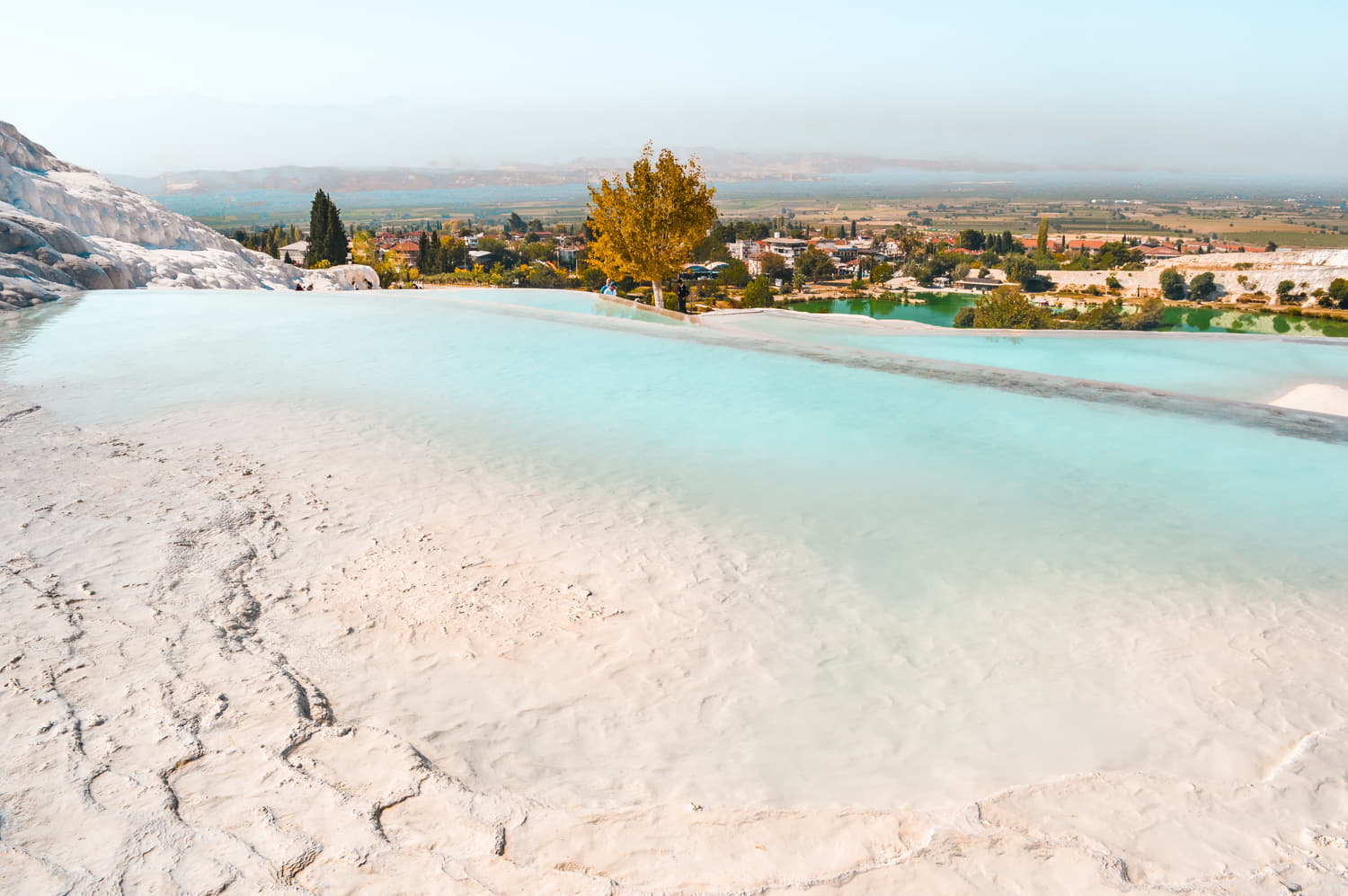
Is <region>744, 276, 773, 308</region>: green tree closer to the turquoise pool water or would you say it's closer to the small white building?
the turquoise pool water

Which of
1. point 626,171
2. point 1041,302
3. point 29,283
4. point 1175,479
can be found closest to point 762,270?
point 1041,302

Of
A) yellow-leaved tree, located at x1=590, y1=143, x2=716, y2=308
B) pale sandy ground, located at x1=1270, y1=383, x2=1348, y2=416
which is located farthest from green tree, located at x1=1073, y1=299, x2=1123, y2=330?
pale sandy ground, located at x1=1270, y1=383, x2=1348, y2=416

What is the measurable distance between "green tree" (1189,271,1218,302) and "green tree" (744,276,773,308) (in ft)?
70.8

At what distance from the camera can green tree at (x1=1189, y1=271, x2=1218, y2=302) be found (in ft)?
127

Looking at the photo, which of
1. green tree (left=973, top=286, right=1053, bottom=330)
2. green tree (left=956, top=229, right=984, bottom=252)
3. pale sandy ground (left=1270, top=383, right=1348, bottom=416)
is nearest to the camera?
pale sandy ground (left=1270, top=383, right=1348, bottom=416)

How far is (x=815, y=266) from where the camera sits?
254 ft

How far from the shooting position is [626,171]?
19.8m

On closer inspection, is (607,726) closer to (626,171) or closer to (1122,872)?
(1122,872)

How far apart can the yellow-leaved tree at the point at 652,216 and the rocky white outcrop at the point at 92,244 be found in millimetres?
7920

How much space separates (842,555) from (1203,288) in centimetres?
4188

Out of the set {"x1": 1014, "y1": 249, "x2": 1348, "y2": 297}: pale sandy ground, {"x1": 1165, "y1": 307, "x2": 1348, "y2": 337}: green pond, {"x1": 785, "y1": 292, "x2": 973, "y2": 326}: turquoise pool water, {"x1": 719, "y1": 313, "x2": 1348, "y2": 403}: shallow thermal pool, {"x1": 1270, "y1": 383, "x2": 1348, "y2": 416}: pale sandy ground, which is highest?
{"x1": 1014, "y1": 249, "x2": 1348, "y2": 297}: pale sandy ground

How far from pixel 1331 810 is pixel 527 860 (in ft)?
8.82

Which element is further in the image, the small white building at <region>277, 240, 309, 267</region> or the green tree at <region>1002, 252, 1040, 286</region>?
the small white building at <region>277, 240, 309, 267</region>

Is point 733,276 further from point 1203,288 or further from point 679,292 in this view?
point 679,292
